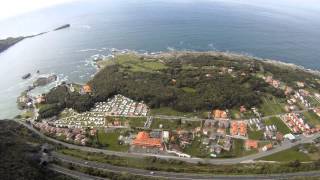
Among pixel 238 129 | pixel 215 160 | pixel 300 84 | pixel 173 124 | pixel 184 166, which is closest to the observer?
pixel 184 166

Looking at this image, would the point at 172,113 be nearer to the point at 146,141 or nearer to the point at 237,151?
the point at 146,141

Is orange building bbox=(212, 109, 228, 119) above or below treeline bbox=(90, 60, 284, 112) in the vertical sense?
below

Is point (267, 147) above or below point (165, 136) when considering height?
below

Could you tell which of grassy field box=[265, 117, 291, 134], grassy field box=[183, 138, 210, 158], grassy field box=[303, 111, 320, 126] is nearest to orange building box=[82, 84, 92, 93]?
grassy field box=[183, 138, 210, 158]

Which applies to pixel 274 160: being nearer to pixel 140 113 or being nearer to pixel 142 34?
pixel 140 113

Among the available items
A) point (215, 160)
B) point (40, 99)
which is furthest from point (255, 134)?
point (40, 99)

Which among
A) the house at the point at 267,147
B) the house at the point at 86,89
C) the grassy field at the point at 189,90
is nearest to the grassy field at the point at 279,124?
the house at the point at 267,147

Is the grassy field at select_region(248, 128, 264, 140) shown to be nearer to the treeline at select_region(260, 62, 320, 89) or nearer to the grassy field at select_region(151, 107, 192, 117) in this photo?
the grassy field at select_region(151, 107, 192, 117)
